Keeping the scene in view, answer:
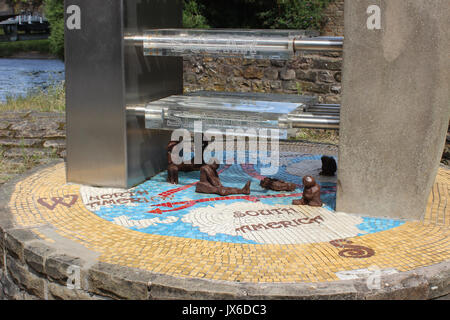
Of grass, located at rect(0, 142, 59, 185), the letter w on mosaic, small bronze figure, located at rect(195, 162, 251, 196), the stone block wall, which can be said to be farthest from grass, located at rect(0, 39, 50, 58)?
small bronze figure, located at rect(195, 162, 251, 196)

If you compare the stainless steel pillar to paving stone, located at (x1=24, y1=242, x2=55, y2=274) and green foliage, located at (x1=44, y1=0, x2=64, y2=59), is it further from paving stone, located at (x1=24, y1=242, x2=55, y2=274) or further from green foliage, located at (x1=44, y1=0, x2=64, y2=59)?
green foliage, located at (x1=44, y1=0, x2=64, y2=59)

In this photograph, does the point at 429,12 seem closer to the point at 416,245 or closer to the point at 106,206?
the point at 416,245

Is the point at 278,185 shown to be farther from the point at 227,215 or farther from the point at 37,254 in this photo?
the point at 37,254

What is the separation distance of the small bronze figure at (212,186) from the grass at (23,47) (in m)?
13.7

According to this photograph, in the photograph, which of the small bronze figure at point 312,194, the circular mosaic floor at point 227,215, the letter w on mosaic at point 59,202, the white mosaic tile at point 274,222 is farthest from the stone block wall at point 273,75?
the letter w on mosaic at point 59,202

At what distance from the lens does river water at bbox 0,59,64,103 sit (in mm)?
10055

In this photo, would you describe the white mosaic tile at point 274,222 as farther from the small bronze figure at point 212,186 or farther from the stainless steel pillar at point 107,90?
the stainless steel pillar at point 107,90

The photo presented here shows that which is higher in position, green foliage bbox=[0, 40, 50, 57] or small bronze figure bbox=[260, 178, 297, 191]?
green foliage bbox=[0, 40, 50, 57]

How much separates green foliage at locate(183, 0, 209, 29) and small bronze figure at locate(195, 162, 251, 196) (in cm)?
988

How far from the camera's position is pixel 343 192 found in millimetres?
4160
